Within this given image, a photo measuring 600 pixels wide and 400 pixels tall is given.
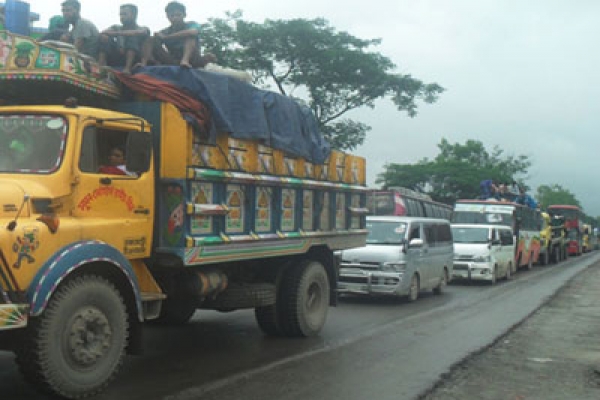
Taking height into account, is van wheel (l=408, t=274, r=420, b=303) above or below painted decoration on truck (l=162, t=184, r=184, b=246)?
below

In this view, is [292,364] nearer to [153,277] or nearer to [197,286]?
[197,286]

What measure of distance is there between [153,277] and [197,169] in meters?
1.10

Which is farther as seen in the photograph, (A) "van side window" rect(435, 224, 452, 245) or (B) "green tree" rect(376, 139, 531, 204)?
(B) "green tree" rect(376, 139, 531, 204)

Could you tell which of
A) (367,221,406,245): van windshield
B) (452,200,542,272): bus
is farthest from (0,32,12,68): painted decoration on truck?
(452,200,542,272): bus

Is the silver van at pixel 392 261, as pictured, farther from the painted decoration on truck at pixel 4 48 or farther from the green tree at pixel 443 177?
the green tree at pixel 443 177

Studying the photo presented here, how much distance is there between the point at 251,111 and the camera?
7.76 metres

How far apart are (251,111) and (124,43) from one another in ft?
4.90

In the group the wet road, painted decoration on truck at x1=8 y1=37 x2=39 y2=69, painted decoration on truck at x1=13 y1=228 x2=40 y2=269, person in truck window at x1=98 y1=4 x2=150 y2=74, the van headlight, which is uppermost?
person in truck window at x1=98 y1=4 x2=150 y2=74

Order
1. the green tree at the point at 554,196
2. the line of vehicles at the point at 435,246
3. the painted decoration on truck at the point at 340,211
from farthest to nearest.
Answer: the green tree at the point at 554,196 < the line of vehicles at the point at 435,246 < the painted decoration on truck at the point at 340,211

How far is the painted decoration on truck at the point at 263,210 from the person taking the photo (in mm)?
7930

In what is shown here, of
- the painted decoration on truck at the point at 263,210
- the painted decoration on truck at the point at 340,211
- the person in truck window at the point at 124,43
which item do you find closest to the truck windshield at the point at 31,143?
the person in truck window at the point at 124,43

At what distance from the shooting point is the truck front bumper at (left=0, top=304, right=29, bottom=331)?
4828 millimetres

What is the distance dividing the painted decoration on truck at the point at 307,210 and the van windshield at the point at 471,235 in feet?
A: 37.9

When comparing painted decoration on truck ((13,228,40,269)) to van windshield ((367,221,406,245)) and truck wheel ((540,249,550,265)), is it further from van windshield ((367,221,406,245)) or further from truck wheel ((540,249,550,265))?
truck wheel ((540,249,550,265))
